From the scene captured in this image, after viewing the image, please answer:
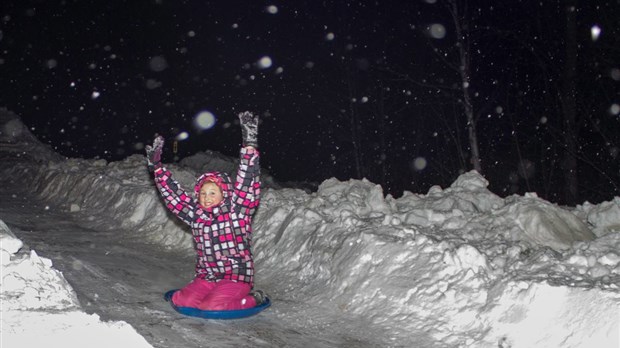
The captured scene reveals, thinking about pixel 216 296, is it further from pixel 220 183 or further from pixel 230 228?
pixel 220 183

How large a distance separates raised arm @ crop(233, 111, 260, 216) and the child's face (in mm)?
180

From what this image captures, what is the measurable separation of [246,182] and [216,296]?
1.16 m

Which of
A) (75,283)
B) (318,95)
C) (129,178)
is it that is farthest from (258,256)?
(318,95)

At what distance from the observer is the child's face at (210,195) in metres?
5.60

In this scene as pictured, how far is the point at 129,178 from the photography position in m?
12.8

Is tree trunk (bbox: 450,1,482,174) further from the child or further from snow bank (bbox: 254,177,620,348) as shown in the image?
the child

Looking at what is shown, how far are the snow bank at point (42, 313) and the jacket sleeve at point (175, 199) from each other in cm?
181

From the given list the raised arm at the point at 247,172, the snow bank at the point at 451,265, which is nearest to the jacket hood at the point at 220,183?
the raised arm at the point at 247,172

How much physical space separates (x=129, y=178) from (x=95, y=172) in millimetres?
1512

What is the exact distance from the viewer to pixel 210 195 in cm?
560

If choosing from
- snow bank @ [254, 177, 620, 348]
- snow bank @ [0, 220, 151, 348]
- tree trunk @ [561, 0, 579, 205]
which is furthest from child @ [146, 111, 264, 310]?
tree trunk @ [561, 0, 579, 205]

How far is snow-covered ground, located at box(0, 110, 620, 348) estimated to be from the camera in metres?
4.14

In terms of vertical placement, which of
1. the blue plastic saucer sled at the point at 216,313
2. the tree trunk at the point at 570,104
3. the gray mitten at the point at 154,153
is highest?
the tree trunk at the point at 570,104

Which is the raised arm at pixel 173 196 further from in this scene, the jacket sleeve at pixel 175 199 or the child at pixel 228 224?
the child at pixel 228 224
